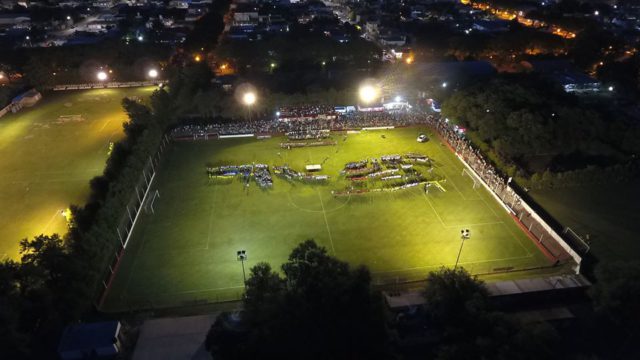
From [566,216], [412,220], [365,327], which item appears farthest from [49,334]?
[566,216]

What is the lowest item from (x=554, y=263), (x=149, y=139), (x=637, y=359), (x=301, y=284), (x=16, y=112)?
(x=637, y=359)

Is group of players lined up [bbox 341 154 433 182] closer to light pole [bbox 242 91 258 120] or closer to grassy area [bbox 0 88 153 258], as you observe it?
light pole [bbox 242 91 258 120]

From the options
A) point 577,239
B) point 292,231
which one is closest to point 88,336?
point 292,231

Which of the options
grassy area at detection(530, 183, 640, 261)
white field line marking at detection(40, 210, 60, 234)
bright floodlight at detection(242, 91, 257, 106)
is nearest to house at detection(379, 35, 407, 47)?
bright floodlight at detection(242, 91, 257, 106)

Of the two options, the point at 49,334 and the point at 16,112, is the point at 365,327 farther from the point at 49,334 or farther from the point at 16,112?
the point at 16,112

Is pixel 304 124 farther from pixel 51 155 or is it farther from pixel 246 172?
pixel 51 155

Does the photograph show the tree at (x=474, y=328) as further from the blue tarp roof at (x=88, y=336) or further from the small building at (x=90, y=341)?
the blue tarp roof at (x=88, y=336)

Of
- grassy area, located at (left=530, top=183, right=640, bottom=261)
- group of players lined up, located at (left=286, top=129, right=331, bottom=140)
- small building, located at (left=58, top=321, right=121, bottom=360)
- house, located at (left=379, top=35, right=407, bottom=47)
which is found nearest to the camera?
small building, located at (left=58, top=321, right=121, bottom=360)
